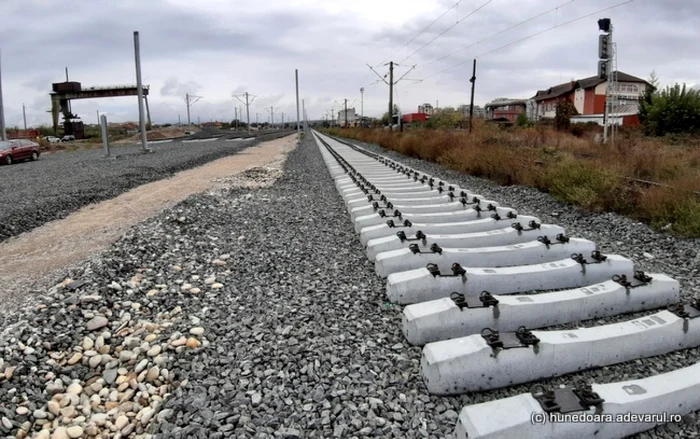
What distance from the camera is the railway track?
2.00m

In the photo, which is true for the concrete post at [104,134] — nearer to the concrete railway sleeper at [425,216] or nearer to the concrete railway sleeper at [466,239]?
the concrete railway sleeper at [425,216]

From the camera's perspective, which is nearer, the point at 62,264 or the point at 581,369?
the point at 581,369

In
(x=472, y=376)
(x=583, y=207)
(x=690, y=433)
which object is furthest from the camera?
(x=583, y=207)

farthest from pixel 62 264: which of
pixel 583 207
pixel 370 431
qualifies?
pixel 583 207

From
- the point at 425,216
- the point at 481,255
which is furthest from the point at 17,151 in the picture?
the point at 481,255

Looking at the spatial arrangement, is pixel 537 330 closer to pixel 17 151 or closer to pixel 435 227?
pixel 435 227

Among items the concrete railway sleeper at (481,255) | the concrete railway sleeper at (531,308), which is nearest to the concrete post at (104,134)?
the concrete railway sleeper at (481,255)

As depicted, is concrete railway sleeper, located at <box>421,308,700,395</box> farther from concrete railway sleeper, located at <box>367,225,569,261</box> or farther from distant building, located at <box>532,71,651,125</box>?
distant building, located at <box>532,71,651,125</box>

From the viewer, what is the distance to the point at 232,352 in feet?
9.41

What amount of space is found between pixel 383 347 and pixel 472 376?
627mm

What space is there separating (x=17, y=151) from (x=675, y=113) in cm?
3823

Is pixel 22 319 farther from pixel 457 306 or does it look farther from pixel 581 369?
pixel 581 369

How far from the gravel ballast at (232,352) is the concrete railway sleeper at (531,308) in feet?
0.63

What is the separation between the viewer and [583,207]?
6902 millimetres
